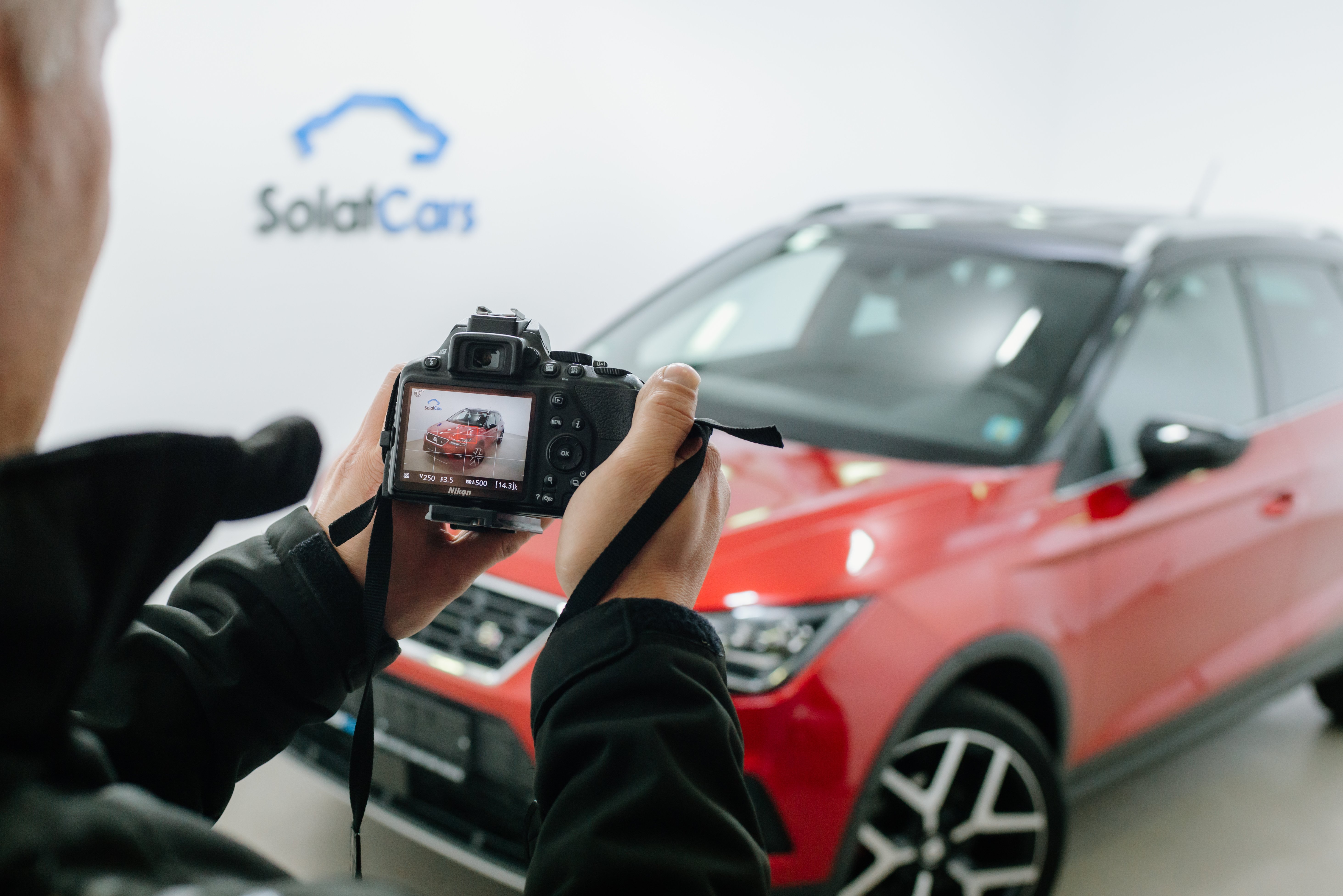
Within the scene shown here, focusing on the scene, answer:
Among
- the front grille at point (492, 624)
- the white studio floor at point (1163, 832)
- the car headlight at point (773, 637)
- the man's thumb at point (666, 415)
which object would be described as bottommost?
the white studio floor at point (1163, 832)

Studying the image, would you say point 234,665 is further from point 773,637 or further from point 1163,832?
point 1163,832

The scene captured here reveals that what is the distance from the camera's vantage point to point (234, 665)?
0.83m

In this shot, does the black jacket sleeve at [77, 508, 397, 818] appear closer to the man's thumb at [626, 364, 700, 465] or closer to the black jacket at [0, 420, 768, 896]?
the black jacket at [0, 420, 768, 896]

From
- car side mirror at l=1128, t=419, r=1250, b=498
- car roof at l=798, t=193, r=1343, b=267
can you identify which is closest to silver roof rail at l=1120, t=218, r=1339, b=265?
car roof at l=798, t=193, r=1343, b=267

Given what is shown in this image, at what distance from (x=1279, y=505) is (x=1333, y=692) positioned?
1.02 metres

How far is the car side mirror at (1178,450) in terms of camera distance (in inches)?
74.1

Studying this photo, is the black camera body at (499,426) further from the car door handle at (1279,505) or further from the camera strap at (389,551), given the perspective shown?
the car door handle at (1279,505)

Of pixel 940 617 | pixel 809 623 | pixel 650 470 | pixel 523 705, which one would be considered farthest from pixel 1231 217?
pixel 650 470

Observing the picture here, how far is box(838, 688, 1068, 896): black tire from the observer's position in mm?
1567

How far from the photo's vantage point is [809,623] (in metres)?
1.50

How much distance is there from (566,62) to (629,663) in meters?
3.50

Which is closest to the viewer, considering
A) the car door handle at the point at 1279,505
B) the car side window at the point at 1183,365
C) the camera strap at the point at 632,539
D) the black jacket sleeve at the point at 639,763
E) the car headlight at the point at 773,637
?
the black jacket sleeve at the point at 639,763

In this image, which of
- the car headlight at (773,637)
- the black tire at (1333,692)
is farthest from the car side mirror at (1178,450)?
the black tire at (1333,692)

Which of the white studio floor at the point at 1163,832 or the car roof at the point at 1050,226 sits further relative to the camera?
the car roof at the point at 1050,226
